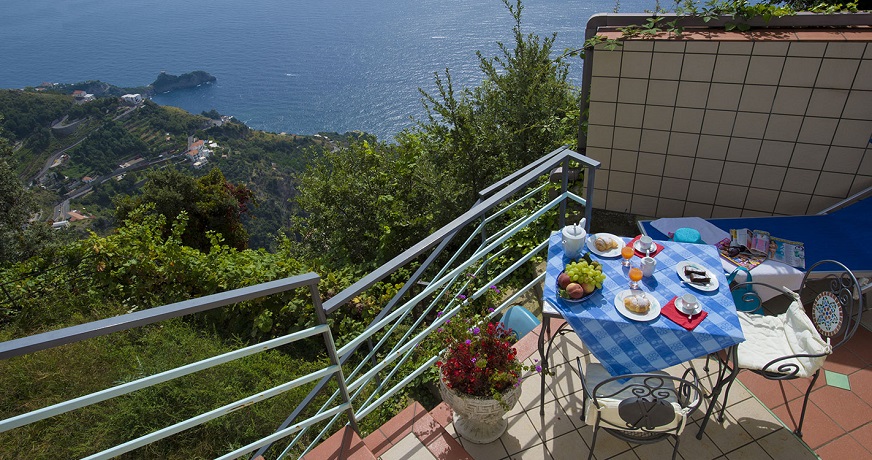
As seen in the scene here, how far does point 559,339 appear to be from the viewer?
3014 mm

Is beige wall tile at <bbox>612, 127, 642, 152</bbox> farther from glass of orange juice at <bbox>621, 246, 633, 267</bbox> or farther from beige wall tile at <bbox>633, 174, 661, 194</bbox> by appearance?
glass of orange juice at <bbox>621, 246, 633, 267</bbox>

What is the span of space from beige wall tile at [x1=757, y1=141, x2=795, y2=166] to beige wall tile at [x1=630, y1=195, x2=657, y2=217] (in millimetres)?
875

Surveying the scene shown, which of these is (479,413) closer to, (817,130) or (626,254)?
(626,254)

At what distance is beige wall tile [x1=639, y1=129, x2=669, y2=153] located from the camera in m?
4.13

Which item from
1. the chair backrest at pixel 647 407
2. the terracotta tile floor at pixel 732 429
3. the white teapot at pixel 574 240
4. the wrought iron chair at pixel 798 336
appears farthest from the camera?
the white teapot at pixel 574 240

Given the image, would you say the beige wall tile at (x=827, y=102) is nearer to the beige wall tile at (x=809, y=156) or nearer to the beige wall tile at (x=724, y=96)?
the beige wall tile at (x=809, y=156)

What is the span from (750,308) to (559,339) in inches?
53.0

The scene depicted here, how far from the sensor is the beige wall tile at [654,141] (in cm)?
413

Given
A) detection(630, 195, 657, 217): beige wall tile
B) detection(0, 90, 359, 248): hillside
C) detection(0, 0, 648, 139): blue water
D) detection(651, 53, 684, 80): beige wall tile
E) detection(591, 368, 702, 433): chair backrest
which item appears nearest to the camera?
detection(591, 368, 702, 433): chair backrest

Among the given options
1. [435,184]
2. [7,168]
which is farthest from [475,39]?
[435,184]

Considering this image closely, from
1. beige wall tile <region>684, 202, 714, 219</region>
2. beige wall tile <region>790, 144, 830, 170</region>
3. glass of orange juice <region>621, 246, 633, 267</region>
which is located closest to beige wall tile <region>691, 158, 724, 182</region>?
beige wall tile <region>684, 202, 714, 219</region>

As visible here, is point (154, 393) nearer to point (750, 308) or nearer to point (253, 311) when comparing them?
point (253, 311)

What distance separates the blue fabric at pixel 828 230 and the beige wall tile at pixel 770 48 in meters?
1.28

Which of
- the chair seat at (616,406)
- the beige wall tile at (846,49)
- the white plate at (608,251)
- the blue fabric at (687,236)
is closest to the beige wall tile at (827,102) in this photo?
the beige wall tile at (846,49)
